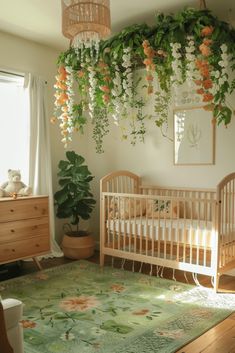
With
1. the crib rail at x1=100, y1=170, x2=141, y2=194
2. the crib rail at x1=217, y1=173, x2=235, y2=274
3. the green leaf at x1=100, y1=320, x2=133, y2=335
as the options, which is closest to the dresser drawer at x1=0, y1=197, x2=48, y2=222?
the crib rail at x1=100, y1=170, x2=141, y2=194

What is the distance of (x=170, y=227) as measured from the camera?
3.25 meters

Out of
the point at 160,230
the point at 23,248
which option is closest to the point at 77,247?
the point at 23,248

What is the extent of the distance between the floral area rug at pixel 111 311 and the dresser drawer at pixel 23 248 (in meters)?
0.21

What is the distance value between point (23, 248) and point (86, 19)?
224 cm

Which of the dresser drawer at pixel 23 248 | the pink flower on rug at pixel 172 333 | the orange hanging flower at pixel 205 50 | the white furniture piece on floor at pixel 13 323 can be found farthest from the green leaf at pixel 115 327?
the orange hanging flower at pixel 205 50

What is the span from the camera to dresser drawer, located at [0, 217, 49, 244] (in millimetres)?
3318

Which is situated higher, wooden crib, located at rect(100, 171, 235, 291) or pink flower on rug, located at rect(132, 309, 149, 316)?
wooden crib, located at rect(100, 171, 235, 291)

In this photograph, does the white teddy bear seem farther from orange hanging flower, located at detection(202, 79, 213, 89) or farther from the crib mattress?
orange hanging flower, located at detection(202, 79, 213, 89)

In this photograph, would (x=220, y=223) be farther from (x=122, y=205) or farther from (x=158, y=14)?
(x=158, y=14)

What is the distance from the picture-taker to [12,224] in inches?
133

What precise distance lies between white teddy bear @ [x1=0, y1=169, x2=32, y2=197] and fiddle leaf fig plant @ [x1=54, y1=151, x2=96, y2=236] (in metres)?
0.55

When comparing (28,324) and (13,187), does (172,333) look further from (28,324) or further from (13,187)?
(13,187)

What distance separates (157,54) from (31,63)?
5.43 ft

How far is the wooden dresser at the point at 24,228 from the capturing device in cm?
331
